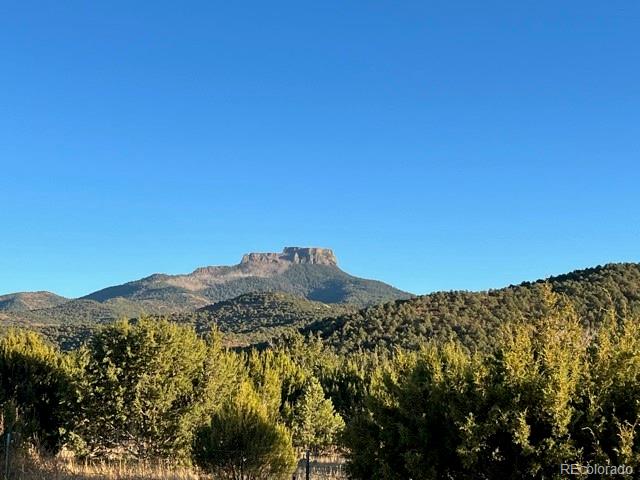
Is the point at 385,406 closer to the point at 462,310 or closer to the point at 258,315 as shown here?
the point at 462,310

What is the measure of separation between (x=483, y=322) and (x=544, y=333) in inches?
2028

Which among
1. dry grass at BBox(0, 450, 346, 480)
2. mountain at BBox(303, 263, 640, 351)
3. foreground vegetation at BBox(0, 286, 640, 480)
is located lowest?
dry grass at BBox(0, 450, 346, 480)

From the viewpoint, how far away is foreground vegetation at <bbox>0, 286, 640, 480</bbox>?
7.52m

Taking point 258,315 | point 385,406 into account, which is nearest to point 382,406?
point 385,406

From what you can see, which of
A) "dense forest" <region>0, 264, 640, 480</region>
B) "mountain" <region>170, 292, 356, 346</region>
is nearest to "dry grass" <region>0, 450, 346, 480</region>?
"dense forest" <region>0, 264, 640, 480</region>

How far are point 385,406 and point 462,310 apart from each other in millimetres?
57592

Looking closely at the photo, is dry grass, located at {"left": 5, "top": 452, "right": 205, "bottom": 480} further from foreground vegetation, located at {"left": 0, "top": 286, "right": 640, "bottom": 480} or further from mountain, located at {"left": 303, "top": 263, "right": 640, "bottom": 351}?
mountain, located at {"left": 303, "top": 263, "right": 640, "bottom": 351}

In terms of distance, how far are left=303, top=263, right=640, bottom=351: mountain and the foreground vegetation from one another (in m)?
38.6

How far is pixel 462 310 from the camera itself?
213ft

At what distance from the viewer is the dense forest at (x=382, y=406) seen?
7.51m

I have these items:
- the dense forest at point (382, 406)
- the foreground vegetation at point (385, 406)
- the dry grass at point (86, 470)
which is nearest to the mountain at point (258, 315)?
the dense forest at point (382, 406)

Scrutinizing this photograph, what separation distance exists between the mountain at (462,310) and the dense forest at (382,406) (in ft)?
118

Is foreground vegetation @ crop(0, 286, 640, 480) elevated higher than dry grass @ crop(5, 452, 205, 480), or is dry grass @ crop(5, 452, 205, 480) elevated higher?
foreground vegetation @ crop(0, 286, 640, 480)

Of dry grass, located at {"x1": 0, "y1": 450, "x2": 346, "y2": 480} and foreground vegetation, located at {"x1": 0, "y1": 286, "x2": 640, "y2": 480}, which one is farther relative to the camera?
dry grass, located at {"x1": 0, "y1": 450, "x2": 346, "y2": 480}
